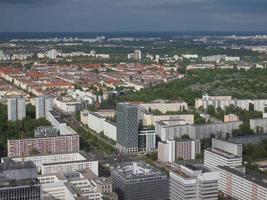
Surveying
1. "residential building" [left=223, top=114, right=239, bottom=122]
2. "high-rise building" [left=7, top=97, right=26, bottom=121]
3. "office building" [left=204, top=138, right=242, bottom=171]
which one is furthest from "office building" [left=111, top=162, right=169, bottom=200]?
"high-rise building" [left=7, top=97, right=26, bottom=121]

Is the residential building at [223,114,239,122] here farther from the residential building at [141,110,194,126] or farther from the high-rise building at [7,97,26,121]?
the high-rise building at [7,97,26,121]

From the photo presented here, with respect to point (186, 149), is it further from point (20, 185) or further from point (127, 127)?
point (20, 185)

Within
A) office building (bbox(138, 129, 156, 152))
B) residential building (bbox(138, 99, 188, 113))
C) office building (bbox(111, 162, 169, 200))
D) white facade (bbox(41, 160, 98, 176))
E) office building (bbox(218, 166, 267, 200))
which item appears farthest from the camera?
residential building (bbox(138, 99, 188, 113))

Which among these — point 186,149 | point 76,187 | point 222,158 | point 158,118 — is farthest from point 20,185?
point 158,118

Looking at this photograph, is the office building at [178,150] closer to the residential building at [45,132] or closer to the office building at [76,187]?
the residential building at [45,132]

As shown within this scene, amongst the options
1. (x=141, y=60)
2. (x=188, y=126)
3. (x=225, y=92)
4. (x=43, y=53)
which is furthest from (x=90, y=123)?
(x=43, y=53)

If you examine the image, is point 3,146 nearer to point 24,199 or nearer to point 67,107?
point 67,107
